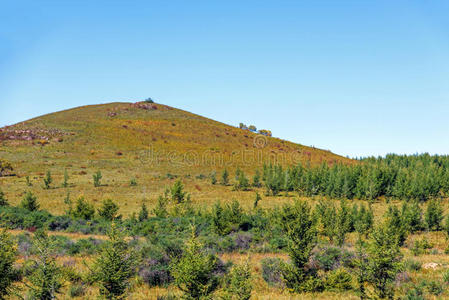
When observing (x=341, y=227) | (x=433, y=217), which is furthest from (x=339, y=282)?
(x=433, y=217)

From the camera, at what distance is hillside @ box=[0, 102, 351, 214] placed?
56000 mm

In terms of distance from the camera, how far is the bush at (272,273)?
1463cm

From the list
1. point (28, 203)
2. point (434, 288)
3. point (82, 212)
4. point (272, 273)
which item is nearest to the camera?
point (434, 288)

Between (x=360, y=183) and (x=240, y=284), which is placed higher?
(x=360, y=183)

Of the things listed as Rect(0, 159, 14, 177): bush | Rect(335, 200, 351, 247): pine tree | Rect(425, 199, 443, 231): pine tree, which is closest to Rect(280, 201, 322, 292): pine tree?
Rect(335, 200, 351, 247): pine tree

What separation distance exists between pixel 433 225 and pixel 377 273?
1233 inches

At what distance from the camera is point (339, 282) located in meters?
14.0

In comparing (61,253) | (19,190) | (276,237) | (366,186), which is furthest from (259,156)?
(61,253)

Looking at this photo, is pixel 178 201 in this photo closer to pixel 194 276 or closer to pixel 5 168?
pixel 194 276

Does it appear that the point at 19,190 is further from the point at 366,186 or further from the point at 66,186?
the point at 366,186

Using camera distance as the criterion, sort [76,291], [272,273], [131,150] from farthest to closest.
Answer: [131,150], [272,273], [76,291]

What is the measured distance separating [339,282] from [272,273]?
3.19m

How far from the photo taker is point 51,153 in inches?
2857

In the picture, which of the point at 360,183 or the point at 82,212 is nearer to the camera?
the point at 82,212
